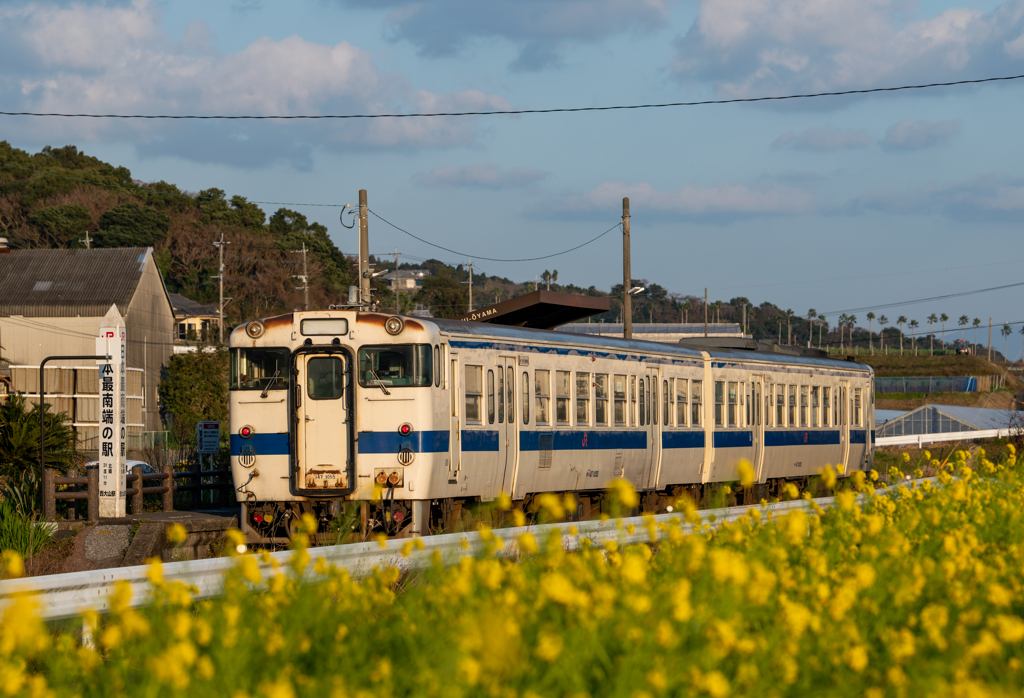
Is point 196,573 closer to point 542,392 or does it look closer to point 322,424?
point 322,424

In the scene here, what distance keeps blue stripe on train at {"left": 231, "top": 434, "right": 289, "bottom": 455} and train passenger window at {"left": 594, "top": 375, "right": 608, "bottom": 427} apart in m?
4.93

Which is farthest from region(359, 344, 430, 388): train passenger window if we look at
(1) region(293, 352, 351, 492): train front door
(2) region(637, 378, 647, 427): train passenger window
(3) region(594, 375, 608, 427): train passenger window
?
(2) region(637, 378, 647, 427): train passenger window

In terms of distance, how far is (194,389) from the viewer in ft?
161

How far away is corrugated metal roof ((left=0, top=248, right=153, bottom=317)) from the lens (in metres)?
47.1

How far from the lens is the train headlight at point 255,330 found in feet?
46.6

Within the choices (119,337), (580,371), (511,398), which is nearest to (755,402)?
(580,371)

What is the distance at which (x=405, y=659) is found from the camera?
483cm

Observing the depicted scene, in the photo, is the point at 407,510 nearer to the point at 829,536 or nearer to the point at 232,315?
the point at 829,536

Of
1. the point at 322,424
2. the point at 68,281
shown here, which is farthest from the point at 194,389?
the point at 322,424

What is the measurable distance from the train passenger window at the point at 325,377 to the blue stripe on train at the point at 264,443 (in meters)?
0.64

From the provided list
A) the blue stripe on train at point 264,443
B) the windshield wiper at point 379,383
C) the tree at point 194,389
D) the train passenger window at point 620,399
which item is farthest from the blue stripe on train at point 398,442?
the tree at point 194,389

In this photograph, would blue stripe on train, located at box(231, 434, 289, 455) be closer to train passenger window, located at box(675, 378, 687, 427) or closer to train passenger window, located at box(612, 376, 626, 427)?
train passenger window, located at box(612, 376, 626, 427)

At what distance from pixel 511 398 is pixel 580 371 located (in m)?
1.78

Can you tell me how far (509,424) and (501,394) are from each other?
416 millimetres
